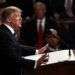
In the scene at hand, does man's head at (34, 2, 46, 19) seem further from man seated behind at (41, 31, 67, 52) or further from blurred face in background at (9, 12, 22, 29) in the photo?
blurred face in background at (9, 12, 22, 29)

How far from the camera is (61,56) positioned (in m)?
2.52

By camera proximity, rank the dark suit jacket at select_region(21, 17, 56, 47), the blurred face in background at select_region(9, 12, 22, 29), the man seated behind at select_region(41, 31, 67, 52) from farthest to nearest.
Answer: the dark suit jacket at select_region(21, 17, 56, 47) < the man seated behind at select_region(41, 31, 67, 52) < the blurred face in background at select_region(9, 12, 22, 29)

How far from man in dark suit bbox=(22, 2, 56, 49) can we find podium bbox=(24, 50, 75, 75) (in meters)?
2.40

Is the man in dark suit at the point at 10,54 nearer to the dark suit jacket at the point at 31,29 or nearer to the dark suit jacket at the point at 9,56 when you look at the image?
the dark suit jacket at the point at 9,56

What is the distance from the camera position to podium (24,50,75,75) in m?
2.44

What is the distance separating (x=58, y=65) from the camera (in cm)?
250

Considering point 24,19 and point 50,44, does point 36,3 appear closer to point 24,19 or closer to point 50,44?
point 24,19

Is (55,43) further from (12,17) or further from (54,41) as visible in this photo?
(12,17)

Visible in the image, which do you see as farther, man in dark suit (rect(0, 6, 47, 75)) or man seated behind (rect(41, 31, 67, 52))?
man seated behind (rect(41, 31, 67, 52))

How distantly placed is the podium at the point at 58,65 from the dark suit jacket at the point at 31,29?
2372mm

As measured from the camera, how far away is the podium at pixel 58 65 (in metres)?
2.44

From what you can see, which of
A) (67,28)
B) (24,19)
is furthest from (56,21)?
(24,19)

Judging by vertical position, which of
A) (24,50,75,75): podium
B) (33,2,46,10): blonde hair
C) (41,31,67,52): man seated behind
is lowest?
(41,31,67,52): man seated behind

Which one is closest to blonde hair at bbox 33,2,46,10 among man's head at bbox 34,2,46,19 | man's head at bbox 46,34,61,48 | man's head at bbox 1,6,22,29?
man's head at bbox 34,2,46,19
